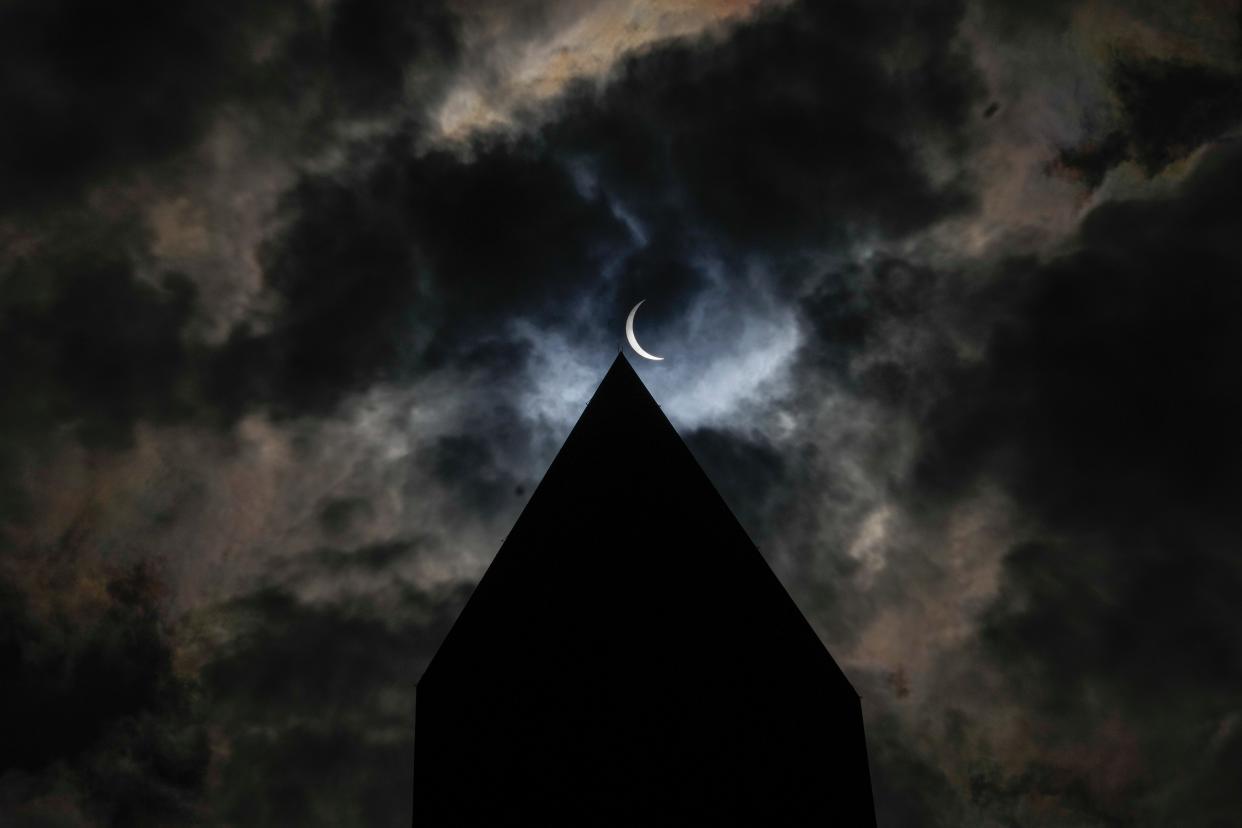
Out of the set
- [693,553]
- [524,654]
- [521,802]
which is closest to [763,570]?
[693,553]

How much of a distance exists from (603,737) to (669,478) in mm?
5465

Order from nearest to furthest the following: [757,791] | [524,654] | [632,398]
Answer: [757,791] < [524,654] < [632,398]

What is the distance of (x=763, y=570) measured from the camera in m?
15.7

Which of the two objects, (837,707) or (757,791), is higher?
(837,707)

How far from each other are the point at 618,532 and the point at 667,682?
125 inches

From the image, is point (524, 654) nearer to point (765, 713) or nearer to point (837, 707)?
point (765, 713)

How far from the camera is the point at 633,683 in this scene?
1396 cm

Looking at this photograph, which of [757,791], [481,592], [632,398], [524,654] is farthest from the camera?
[632,398]

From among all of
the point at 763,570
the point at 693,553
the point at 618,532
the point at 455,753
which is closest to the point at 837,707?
the point at 763,570

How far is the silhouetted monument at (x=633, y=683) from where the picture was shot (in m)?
13.3

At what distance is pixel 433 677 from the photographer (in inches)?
595

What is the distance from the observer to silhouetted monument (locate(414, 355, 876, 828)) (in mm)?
13336

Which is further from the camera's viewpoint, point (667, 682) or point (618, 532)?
point (618, 532)

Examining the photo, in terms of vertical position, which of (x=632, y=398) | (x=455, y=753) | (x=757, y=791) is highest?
(x=632, y=398)
